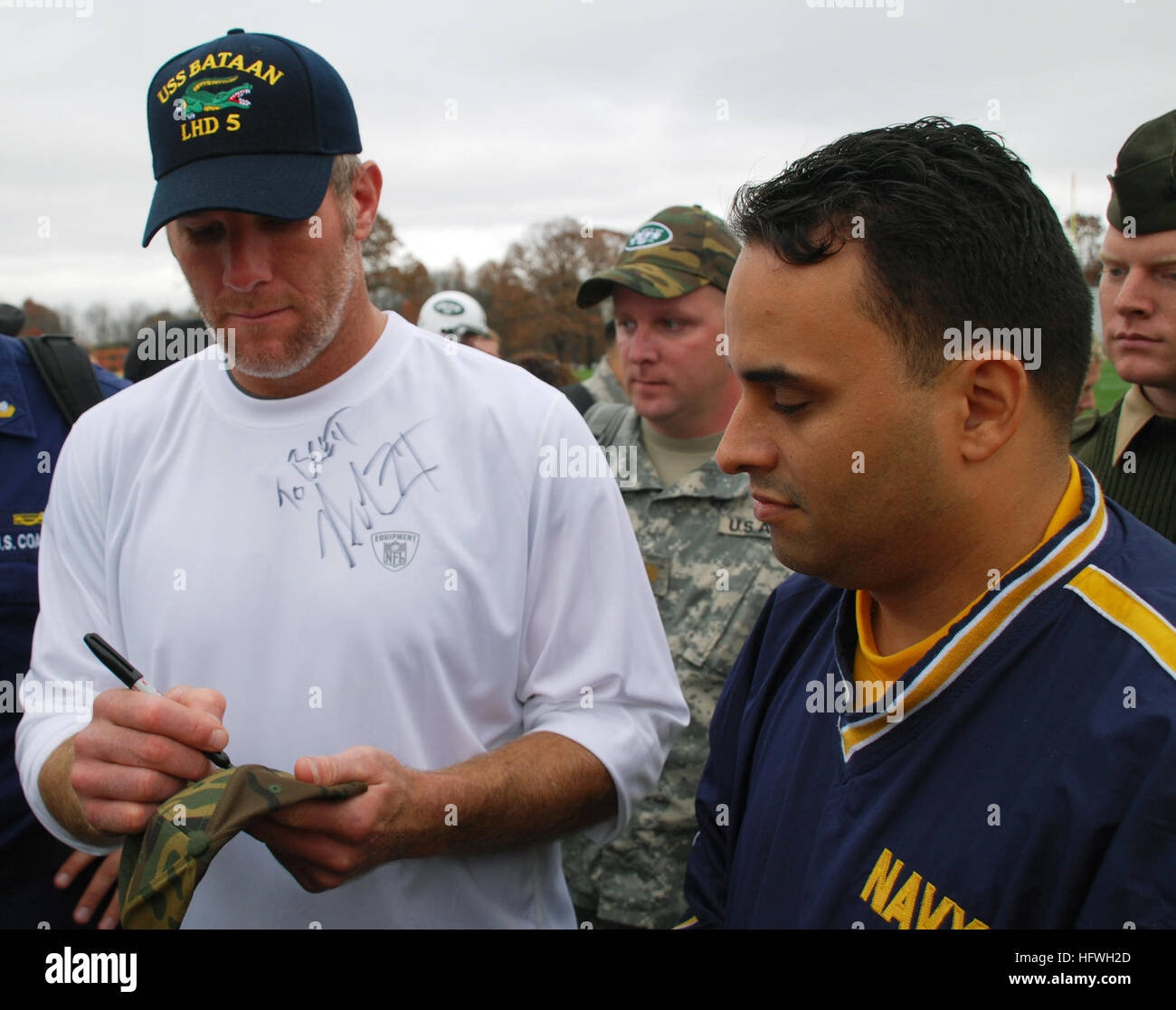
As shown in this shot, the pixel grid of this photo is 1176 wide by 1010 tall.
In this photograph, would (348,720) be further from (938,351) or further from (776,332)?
(938,351)

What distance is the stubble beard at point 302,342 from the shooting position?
2.27 m

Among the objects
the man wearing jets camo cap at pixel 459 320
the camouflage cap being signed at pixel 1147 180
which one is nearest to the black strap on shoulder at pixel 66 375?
the camouflage cap being signed at pixel 1147 180

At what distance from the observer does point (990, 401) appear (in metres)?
1.52

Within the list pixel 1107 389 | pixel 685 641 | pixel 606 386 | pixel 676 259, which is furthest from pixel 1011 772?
pixel 1107 389

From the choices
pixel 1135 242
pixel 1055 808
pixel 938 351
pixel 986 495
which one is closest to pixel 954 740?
pixel 1055 808

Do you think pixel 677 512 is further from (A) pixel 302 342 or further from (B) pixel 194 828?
(B) pixel 194 828

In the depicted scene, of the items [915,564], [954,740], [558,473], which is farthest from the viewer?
[558,473]

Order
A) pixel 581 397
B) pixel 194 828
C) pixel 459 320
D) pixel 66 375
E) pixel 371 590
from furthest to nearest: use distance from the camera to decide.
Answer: pixel 459 320 → pixel 581 397 → pixel 66 375 → pixel 371 590 → pixel 194 828

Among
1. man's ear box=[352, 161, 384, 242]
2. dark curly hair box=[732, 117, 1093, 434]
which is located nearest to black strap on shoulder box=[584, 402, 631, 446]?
man's ear box=[352, 161, 384, 242]

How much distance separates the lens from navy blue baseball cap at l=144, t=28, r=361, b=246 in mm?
2193

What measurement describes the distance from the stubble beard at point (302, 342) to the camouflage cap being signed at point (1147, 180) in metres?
2.18

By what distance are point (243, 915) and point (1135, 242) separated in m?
2.91

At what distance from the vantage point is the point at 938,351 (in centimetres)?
151

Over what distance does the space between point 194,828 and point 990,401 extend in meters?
1.54
